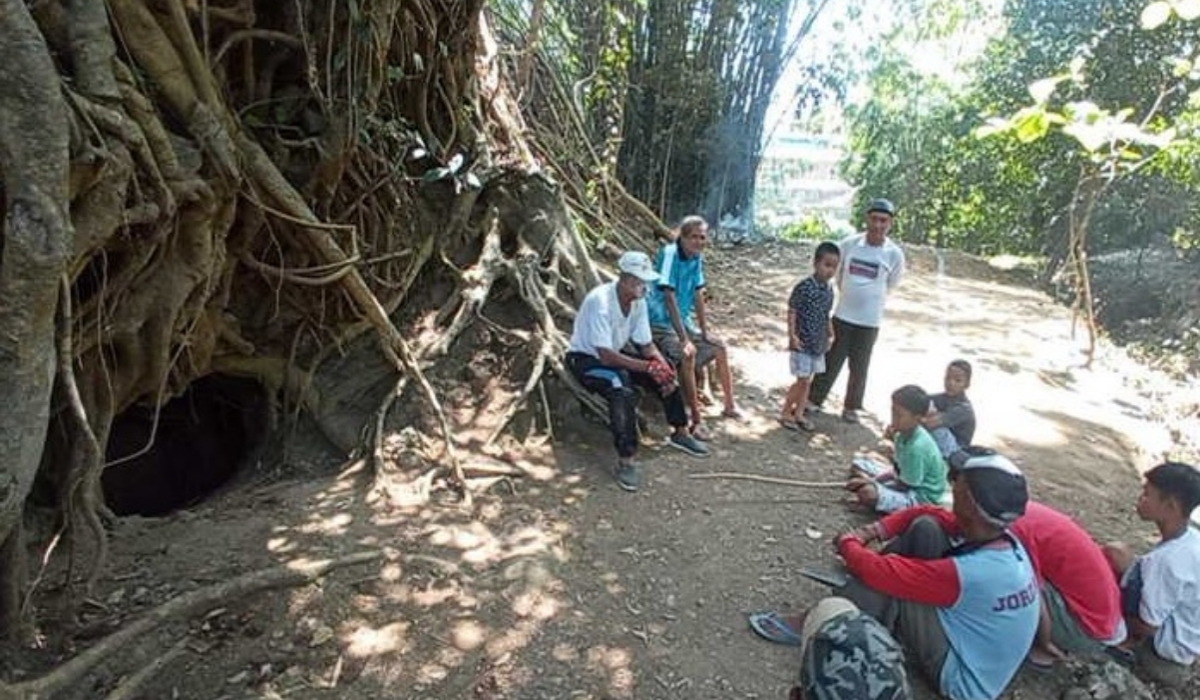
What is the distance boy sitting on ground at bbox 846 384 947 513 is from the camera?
422cm

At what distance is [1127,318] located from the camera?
35.0 feet

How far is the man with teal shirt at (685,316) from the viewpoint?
5.14 m

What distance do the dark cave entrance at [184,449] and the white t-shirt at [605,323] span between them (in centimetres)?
217

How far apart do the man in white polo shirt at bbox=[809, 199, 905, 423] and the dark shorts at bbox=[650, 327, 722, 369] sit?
80cm

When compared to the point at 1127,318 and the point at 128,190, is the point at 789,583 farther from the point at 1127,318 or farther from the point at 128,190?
the point at 1127,318

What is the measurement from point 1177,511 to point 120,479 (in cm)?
593

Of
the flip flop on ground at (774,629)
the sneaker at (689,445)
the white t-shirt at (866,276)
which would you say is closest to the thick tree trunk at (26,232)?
the flip flop on ground at (774,629)

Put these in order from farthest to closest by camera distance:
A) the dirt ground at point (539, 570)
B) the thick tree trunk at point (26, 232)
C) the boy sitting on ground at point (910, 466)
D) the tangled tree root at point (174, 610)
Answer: the boy sitting on ground at point (910, 466), the dirt ground at point (539, 570), the tangled tree root at point (174, 610), the thick tree trunk at point (26, 232)

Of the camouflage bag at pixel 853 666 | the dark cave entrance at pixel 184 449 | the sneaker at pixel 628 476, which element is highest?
the camouflage bag at pixel 853 666

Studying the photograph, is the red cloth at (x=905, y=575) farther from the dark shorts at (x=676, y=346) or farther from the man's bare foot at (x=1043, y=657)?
the dark shorts at (x=676, y=346)

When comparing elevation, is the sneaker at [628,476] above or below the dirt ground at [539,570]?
above

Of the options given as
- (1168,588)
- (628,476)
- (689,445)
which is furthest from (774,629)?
(689,445)

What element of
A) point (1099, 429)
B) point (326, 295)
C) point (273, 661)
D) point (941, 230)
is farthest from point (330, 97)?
point (941, 230)

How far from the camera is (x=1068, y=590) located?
3346 millimetres
